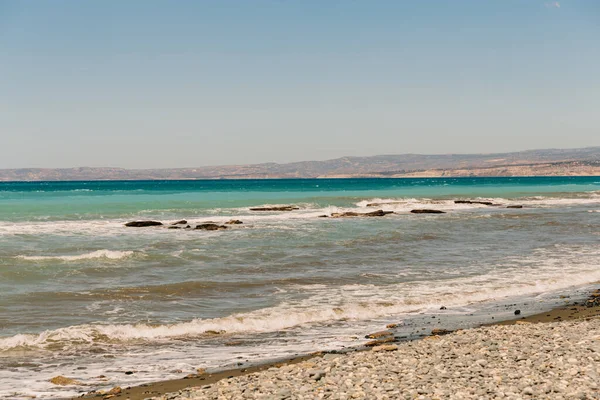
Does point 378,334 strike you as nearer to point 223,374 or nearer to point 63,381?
point 223,374

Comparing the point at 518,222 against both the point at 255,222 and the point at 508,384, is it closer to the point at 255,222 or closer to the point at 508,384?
the point at 255,222

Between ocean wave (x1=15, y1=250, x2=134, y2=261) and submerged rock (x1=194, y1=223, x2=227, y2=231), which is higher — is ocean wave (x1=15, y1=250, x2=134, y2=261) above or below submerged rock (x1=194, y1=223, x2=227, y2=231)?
above

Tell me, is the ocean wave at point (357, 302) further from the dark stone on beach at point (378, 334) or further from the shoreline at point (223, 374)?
the shoreline at point (223, 374)

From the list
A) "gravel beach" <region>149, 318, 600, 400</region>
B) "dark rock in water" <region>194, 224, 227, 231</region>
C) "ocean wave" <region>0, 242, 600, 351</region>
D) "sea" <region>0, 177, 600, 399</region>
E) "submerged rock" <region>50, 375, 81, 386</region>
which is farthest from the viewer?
"dark rock in water" <region>194, 224, 227, 231</region>

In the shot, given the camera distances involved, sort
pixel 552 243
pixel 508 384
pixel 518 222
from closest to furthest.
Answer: pixel 508 384, pixel 552 243, pixel 518 222

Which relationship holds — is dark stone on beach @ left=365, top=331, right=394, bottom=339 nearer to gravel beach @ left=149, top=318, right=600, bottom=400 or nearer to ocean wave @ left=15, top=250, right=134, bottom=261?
gravel beach @ left=149, top=318, right=600, bottom=400

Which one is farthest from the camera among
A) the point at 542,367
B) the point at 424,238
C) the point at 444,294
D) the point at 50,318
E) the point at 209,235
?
the point at 209,235

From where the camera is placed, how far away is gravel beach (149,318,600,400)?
7.32m

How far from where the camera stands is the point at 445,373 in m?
8.12

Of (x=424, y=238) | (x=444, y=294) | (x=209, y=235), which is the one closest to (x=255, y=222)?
(x=209, y=235)

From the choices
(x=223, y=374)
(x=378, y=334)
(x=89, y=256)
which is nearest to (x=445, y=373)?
(x=223, y=374)

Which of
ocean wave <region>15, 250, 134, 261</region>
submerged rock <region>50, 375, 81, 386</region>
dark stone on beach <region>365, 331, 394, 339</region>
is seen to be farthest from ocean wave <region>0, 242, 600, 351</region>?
ocean wave <region>15, 250, 134, 261</region>

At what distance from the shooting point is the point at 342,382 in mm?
7941

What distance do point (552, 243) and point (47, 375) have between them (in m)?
25.2
